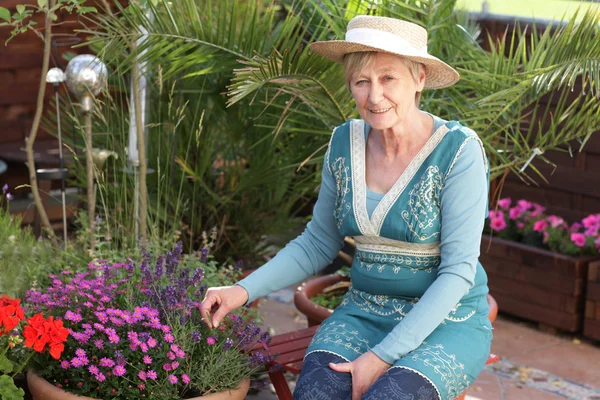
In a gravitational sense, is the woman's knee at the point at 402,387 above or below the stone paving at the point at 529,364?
above

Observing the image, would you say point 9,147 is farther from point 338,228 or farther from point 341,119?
point 338,228

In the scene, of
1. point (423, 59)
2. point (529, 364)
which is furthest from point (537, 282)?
point (423, 59)

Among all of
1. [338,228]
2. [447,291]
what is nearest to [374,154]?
[338,228]

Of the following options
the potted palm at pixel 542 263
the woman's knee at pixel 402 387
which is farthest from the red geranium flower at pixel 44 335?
the potted palm at pixel 542 263

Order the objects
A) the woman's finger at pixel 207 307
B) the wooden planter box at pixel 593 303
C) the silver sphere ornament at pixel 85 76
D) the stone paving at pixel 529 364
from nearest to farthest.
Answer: the woman's finger at pixel 207 307
the silver sphere ornament at pixel 85 76
the stone paving at pixel 529 364
the wooden planter box at pixel 593 303

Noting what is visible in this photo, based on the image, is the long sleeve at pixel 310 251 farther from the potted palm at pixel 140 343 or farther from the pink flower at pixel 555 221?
the pink flower at pixel 555 221

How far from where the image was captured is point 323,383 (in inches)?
97.9

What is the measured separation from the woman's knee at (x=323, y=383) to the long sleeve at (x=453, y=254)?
0.12m

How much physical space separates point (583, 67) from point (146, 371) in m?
A: 2.00

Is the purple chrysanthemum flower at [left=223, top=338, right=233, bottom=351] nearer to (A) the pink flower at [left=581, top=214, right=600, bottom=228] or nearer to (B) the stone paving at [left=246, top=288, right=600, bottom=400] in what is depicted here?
(B) the stone paving at [left=246, top=288, right=600, bottom=400]

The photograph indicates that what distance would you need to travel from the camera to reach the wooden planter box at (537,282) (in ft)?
15.1

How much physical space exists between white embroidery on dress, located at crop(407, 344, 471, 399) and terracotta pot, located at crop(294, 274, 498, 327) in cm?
98

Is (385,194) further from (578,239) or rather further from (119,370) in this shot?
(578,239)

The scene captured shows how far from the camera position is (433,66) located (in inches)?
106
